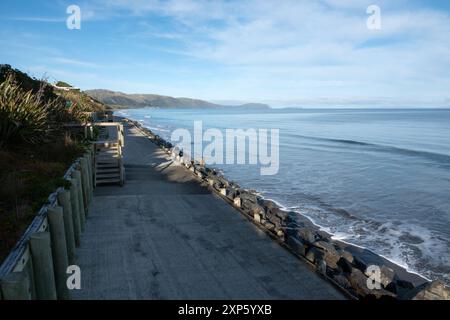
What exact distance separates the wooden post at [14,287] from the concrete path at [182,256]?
2.44 m

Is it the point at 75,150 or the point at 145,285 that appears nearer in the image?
the point at 145,285

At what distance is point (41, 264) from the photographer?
5250 mm

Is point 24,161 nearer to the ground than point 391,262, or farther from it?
farther from it

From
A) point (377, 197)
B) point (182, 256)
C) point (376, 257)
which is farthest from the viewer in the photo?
point (377, 197)

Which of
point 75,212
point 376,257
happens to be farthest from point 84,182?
point 376,257

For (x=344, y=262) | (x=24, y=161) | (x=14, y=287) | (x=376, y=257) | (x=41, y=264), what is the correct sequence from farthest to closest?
(x=376, y=257) → (x=24, y=161) → (x=344, y=262) → (x=41, y=264) → (x=14, y=287)

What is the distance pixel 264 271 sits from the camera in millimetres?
7613

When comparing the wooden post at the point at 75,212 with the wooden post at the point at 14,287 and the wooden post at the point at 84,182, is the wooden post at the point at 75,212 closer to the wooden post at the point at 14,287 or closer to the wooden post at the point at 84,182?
the wooden post at the point at 84,182

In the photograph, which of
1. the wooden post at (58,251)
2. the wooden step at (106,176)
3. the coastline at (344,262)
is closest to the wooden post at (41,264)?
the wooden post at (58,251)

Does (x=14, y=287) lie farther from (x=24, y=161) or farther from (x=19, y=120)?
(x=19, y=120)

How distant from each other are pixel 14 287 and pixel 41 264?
1184 mm
